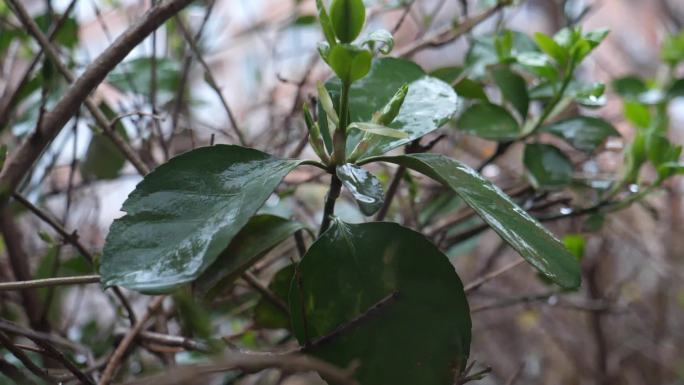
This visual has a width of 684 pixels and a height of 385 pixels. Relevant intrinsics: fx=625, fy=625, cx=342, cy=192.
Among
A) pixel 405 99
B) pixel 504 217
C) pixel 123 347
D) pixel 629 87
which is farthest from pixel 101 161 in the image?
pixel 629 87

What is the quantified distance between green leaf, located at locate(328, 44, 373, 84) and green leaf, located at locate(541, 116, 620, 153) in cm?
30

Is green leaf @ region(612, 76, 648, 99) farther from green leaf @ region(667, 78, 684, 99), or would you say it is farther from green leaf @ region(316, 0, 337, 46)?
green leaf @ region(316, 0, 337, 46)

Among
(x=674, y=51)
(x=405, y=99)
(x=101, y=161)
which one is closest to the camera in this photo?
(x=405, y=99)

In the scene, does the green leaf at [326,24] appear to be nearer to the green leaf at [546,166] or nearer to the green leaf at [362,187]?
the green leaf at [362,187]

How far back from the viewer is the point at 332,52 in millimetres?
347

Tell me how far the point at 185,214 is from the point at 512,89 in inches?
14.1

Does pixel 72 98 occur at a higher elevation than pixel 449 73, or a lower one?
higher

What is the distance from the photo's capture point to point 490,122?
1.88ft

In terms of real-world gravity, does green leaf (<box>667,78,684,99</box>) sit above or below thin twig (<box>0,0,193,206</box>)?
below

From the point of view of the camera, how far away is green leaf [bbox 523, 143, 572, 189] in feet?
1.84

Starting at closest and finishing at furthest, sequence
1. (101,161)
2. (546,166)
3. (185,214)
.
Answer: (185,214) < (546,166) < (101,161)

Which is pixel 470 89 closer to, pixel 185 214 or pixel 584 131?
pixel 584 131

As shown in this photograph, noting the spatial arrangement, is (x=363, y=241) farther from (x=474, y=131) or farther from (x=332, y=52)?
(x=474, y=131)

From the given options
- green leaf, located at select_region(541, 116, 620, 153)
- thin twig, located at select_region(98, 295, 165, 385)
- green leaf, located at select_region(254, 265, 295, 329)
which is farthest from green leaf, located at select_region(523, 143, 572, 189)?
thin twig, located at select_region(98, 295, 165, 385)
